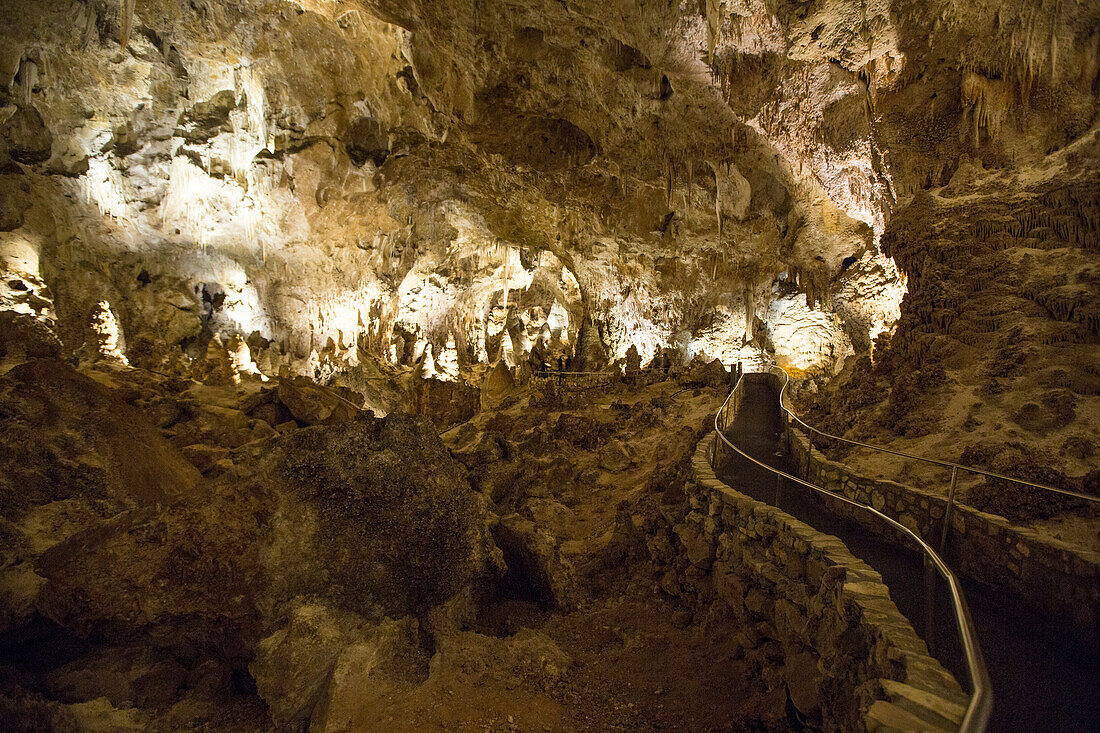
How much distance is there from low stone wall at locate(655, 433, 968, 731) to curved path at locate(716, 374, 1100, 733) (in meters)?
0.21

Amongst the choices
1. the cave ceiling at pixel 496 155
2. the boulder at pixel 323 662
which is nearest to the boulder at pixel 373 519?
the boulder at pixel 323 662

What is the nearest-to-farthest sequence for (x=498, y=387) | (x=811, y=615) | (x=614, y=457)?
(x=811, y=615)
(x=614, y=457)
(x=498, y=387)

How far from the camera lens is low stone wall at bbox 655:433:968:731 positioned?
2594mm

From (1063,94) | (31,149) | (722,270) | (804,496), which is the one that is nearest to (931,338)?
(1063,94)

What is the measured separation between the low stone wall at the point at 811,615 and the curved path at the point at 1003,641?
211mm

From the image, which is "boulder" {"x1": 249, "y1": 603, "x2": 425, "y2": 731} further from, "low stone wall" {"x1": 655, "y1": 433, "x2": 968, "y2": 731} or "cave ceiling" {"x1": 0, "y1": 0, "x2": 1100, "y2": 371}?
"cave ceiling" {"x1": 0, "y1": 0, "x2": 1100, "y2": 371}

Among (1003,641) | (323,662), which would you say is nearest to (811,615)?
(1003,641)

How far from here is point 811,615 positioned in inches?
157

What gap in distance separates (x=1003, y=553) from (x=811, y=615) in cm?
198

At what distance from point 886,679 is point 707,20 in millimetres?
12744

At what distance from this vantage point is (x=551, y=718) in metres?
4.07

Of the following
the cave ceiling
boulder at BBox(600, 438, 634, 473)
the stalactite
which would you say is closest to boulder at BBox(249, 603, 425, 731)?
boulder at BBox(600, 438, 634, 473)

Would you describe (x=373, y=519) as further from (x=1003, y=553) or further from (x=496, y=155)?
(x=496, y=155)

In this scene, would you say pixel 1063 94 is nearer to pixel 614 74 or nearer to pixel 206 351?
pixel 614 74
